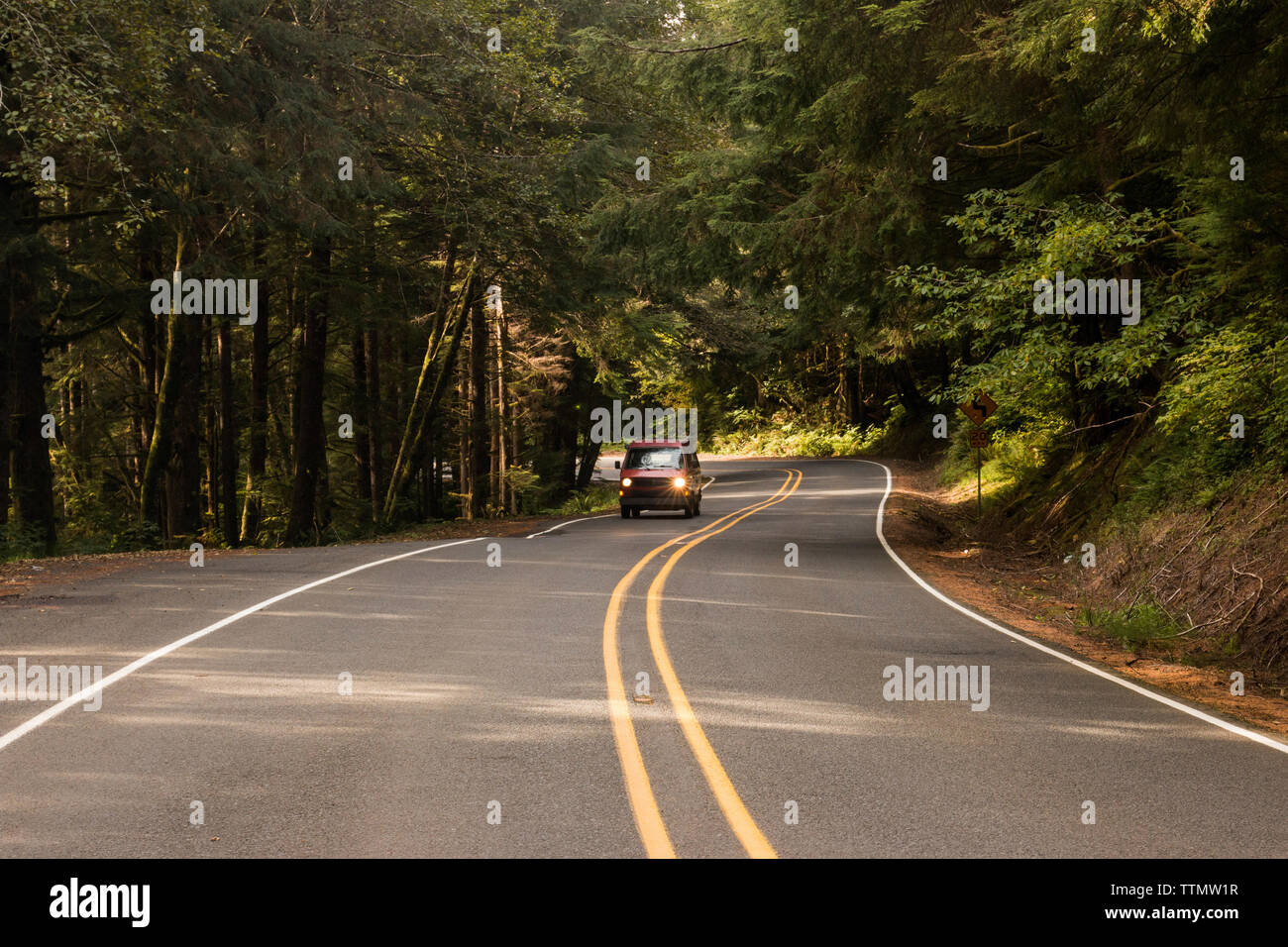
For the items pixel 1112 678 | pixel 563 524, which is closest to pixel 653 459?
pixel 563 524

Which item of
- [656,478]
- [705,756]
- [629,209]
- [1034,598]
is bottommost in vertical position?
[1034,598]

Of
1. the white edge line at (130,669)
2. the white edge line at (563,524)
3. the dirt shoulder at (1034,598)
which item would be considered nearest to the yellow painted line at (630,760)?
the white edge line at (130,669)

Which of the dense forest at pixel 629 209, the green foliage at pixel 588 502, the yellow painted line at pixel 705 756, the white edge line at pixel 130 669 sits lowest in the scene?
the green foliage at pixel 588 502

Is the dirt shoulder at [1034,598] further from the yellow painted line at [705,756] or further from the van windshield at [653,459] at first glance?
the van windshield at [653,459]

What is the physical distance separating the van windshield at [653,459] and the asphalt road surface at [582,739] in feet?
50.4

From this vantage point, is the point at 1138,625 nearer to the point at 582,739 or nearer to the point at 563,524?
the point at 582,739

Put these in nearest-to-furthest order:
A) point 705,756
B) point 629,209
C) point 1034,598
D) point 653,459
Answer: point 705,756 < point 1034,598 < point 629,209 < point 653,459

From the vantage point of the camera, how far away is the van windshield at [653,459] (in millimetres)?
30328

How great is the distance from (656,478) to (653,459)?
0.60 meters

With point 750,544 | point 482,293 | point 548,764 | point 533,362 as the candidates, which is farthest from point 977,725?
point 533,362

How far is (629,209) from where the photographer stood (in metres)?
23.2

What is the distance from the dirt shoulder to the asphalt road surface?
773mm

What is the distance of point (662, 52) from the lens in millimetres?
20031

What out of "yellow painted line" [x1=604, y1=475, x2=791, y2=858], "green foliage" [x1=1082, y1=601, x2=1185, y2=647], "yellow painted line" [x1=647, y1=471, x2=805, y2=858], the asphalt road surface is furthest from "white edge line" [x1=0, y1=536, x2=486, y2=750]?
"green foliage" [x1=1082, y1=601, x2=1185, y2=647]
